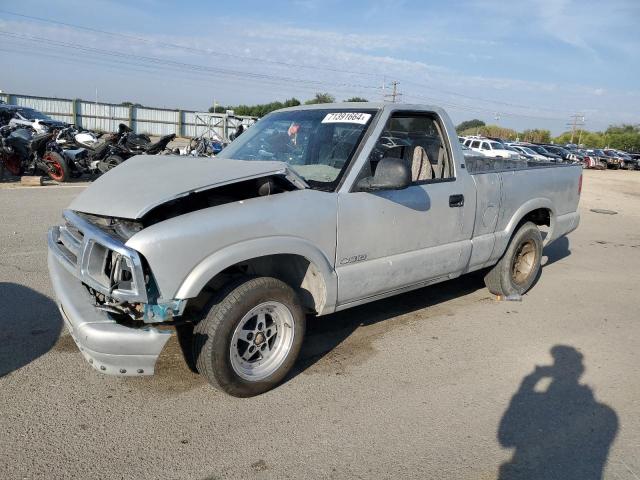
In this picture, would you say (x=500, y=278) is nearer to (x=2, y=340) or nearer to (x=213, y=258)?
(x=213, y=258)

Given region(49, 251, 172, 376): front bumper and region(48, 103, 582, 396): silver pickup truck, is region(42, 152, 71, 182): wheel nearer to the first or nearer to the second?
region(48, 103, 582, 396): silver pickup truck

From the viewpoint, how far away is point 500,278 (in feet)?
18.4

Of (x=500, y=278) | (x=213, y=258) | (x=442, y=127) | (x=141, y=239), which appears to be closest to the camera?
(x=141, y=239)

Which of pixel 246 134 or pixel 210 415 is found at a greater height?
pixel 246 134

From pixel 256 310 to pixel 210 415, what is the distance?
69 centimetres

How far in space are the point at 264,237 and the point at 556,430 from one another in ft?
7.11

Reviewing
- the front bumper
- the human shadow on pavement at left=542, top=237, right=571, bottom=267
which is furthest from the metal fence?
the front bumper

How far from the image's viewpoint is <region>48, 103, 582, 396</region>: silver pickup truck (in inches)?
114

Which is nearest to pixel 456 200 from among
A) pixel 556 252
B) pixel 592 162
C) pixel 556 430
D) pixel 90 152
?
pixel 556 430

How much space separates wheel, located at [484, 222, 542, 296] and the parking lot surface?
0.42 meters

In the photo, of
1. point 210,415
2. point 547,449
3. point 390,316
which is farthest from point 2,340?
point 547,449

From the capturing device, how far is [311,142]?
422cm

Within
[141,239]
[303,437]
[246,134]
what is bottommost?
[303,437]

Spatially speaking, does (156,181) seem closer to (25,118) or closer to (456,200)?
(456,200)
